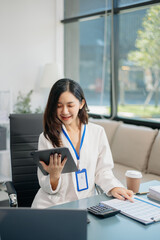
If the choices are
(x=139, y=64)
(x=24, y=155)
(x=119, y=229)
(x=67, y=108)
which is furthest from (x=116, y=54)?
(x=119, y=229)

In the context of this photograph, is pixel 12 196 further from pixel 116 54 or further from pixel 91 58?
pixel 91 58

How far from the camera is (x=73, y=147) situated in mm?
1748

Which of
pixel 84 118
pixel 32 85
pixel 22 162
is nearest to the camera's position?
pixel 84 118

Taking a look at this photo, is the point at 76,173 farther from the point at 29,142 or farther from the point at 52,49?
the point at 52,49

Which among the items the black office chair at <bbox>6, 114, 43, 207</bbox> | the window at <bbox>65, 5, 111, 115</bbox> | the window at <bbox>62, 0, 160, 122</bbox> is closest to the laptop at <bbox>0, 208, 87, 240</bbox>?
the black office chair at <bbox>6, 114, 43, 207</bbox>

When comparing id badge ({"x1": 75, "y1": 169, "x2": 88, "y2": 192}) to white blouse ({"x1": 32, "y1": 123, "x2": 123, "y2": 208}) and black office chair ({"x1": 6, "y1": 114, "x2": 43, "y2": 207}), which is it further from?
black office chair ({"x1": 6, "y1": 114, "x2": 43, "y2": 207})

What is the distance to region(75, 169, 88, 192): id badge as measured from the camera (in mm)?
1668

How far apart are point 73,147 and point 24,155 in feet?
1.71

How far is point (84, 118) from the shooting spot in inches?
73.5

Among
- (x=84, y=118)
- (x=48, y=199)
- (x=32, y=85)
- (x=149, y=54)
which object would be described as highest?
(x=149, y=54)

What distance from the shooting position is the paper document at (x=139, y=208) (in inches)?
50.8

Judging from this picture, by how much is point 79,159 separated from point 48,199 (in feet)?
0.90

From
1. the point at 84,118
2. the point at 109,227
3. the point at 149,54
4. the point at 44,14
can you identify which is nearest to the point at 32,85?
the point at 44,14

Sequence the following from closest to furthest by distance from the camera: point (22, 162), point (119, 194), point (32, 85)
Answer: point (119, 194) < point (22, 162) < point (32, 85)
